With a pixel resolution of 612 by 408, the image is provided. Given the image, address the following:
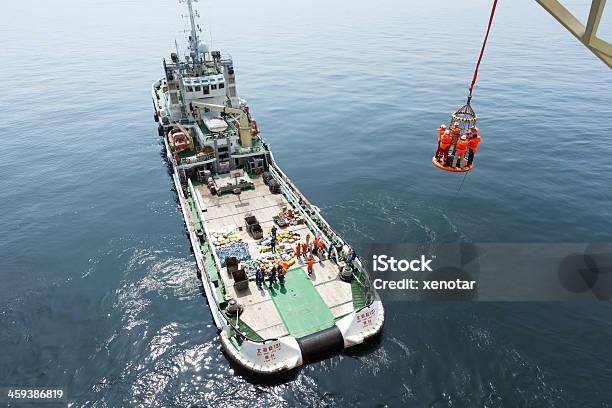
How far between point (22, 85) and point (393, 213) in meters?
102

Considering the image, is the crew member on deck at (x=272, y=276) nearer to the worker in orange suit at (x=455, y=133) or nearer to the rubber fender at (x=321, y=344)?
the rubber fender at (x=321, y=344)

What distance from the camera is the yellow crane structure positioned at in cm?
817

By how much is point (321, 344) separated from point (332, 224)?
50.9 feet

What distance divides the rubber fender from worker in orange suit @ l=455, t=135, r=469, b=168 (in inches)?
492

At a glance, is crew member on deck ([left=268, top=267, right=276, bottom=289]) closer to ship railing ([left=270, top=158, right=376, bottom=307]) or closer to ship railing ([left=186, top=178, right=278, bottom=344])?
ship railing ([left=186, top=178, right=278, bottom=344])

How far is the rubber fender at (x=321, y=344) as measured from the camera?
21.4 meters

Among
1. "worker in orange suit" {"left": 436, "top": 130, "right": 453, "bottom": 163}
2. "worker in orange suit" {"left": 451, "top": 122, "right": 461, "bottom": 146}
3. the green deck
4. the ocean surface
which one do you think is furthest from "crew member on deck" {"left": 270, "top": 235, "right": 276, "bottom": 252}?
"worker in orange suit" {"left": 451, "top": 122, "right": 461, "bottom": 146}

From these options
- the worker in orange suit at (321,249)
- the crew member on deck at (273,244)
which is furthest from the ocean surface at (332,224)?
the crew member on deck at (273,244)

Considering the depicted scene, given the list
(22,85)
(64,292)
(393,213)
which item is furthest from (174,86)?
(22,85)

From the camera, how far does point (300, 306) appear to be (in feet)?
78.9

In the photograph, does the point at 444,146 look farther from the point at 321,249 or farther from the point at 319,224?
the point at 319,224

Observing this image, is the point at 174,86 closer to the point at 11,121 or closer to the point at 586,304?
the point at 11,121

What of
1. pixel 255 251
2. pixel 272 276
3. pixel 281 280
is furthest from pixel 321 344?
pixel 255 251

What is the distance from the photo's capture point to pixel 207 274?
83.7 ft
